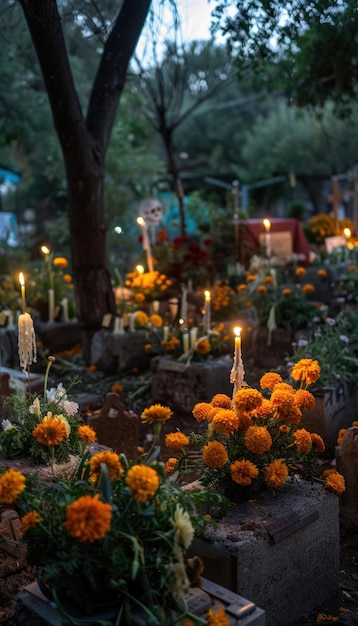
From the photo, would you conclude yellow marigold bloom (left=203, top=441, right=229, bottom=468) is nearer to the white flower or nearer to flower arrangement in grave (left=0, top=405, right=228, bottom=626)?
flower arrangement in grave (left=0, top=405, right=228, bottom=626)

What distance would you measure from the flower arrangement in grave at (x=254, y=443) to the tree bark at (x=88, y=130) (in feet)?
14.3

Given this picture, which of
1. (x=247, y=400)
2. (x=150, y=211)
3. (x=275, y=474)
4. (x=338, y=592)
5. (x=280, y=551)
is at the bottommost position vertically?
Answer: (x=338, y=592)

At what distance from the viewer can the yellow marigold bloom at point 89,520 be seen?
7.38 ft

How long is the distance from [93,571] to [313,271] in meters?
7.76

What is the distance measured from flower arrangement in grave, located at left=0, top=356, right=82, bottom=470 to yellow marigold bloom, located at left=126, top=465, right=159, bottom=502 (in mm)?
1057

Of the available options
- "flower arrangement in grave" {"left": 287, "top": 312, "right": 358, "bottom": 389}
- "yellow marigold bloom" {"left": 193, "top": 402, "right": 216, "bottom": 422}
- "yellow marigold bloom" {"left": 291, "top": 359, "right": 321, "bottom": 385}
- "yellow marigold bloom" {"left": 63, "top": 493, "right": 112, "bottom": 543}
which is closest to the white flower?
"yellow marigold bloom" {"left": 63, "top": 493, "right": 112, "bottom": 543}

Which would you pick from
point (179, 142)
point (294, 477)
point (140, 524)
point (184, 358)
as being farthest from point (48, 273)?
point (179, 142)

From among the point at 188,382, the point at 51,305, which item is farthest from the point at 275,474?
the point at 51,305

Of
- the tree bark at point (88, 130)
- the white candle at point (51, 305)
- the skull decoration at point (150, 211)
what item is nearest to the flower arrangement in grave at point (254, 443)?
the tree bark at point (88, 130)

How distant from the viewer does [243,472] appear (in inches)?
121

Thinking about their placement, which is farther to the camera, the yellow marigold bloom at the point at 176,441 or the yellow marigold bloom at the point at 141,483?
the yellow marigold bloom at the point at 176,441

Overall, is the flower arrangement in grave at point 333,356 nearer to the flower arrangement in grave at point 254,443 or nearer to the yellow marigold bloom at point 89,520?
the flower arrangement in grave at point 254,443

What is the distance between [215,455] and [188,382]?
3235 millimetres

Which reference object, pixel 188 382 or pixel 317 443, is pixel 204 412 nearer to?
pixel 317 443
